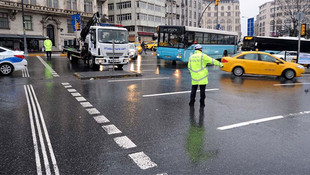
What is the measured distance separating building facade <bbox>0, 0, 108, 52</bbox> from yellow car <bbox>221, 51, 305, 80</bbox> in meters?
35.7

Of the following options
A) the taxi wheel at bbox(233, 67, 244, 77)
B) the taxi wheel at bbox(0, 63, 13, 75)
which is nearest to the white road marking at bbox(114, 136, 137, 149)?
the taxi wheel at bbox(0, 63, 13, 75)

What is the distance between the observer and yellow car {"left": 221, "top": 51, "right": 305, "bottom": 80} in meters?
14.5

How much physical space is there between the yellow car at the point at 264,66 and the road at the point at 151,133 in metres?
5.30

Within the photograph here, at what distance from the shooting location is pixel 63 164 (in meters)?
3.95

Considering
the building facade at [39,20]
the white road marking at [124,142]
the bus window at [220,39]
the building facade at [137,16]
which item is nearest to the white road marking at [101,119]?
the white road marking at [124,142]

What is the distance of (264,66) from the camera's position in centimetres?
1458

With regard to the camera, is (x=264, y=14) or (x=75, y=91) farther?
(x=264, y=14)

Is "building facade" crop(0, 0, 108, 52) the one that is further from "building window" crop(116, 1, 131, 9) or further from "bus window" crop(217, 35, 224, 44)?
"bus window" crop(217, 35, 224, 44)

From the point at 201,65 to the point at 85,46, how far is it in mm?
13396

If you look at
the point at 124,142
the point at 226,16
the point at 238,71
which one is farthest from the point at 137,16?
the point at 226,16

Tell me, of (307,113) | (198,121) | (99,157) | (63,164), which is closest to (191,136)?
(198,121)

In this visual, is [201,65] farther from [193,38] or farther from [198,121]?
[193,38]

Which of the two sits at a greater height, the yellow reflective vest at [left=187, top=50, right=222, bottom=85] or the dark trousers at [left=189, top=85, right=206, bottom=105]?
the yellow reflective vest at [left=187, top=50, right=222, bottom=85]

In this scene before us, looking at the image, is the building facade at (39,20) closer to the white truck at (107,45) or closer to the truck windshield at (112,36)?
the white truck at (107,45)
